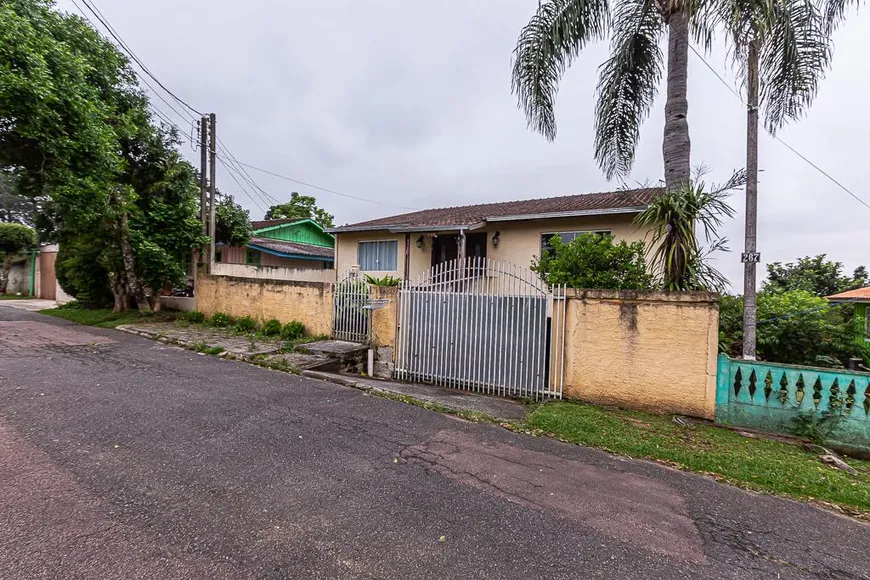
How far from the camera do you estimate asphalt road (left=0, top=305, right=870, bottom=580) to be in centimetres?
223

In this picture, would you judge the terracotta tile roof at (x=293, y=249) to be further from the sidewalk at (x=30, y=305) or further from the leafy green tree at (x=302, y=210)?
the leafy green tree at (x=302, y=210)

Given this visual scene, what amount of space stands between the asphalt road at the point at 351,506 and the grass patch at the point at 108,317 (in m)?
7.99

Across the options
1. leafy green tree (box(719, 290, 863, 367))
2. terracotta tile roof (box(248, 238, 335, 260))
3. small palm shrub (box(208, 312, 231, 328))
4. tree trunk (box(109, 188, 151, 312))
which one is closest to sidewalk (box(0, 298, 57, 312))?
tree trunk (box(109, 188, 151, 312))

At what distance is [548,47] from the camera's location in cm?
707

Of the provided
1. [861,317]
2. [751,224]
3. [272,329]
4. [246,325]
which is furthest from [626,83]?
[246,325]

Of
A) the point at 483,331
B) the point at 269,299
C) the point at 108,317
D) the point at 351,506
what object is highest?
the point at 269,299

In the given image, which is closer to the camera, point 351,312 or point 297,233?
point 351,312

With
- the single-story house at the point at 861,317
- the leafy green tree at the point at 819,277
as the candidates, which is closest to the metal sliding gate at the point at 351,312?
the single-story house at the point at 861,317

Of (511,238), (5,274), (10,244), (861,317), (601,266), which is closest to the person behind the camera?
(601,266)

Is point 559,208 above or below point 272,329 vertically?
above

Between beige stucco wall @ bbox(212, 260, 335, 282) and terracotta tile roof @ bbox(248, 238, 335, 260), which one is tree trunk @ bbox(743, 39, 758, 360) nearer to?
beige stucco wall @ bbox(212, 260, 335, 282)

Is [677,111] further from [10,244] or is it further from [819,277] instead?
[10,244]

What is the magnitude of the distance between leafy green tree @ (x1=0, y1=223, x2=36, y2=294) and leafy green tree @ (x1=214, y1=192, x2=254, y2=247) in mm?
16958

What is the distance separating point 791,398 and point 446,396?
446cm
